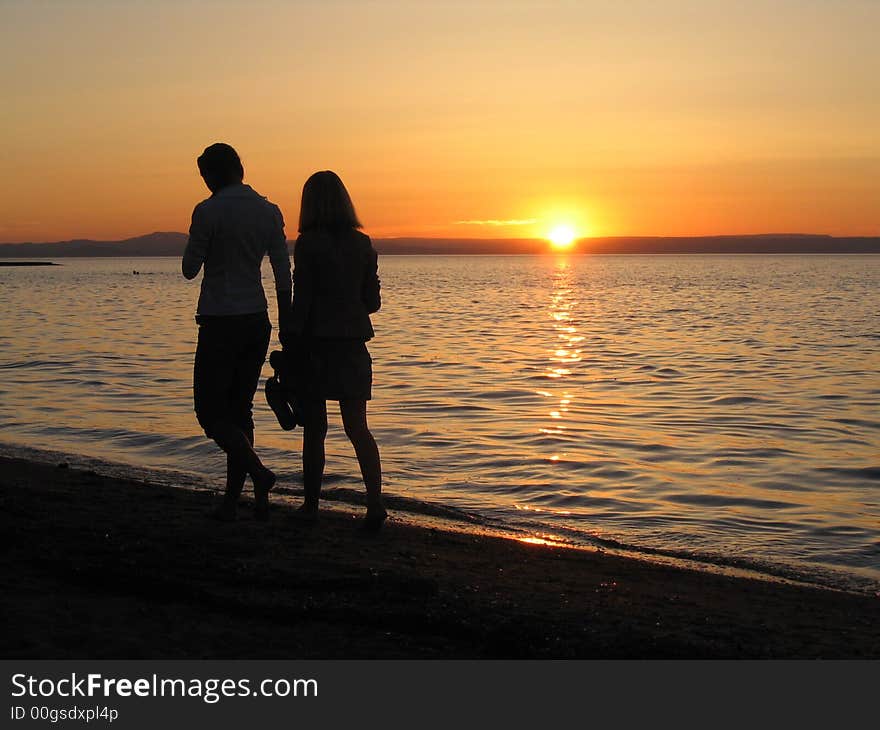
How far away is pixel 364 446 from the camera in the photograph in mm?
6137

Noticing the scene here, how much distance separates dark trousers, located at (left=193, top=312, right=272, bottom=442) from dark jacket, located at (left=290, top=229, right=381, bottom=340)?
0.77 ft

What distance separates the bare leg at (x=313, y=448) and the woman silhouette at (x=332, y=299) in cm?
3

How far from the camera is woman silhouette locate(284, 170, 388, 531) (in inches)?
227

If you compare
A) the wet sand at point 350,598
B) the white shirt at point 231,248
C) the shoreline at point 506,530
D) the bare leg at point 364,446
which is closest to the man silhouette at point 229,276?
the white shirt at point 231,248

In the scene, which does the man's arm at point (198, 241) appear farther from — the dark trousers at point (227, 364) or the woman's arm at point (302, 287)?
the woman's arm at point (302, 287)

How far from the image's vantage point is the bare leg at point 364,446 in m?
5.99

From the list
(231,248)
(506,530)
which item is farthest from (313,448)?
(506,530)

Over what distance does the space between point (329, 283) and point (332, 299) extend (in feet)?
0.31

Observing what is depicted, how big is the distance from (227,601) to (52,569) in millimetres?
1030

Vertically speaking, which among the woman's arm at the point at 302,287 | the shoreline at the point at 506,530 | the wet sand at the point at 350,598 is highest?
the woman's arm at the point at 302,287

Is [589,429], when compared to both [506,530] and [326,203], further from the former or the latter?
[326,203]

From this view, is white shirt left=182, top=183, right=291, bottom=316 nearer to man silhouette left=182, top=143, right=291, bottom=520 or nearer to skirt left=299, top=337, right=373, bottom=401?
man silhouette left=182, top=143, right=291, bottom=520
